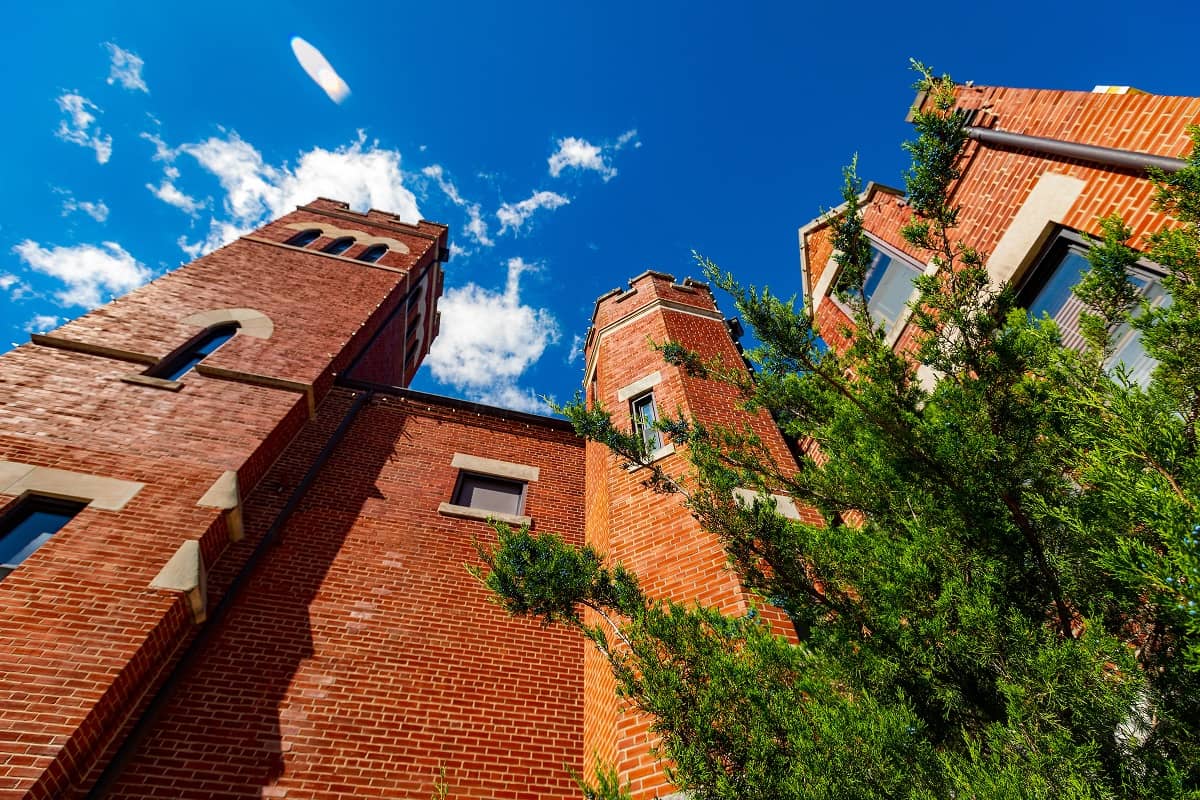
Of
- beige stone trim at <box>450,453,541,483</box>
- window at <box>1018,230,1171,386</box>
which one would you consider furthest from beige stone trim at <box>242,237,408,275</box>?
window at <box>1018,230,1171,386</box>

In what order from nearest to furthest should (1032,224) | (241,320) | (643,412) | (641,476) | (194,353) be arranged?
(1032,224)
(641,476)
(194,353)
(241,320)
(643,412)

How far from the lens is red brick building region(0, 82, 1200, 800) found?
459cm

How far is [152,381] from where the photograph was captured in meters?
7.02

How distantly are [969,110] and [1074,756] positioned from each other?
303 inches

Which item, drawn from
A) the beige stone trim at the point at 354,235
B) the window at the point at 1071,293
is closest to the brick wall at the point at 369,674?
the window at the point at 1071,293

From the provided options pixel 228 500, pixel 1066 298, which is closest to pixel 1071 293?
pixel 1066 298

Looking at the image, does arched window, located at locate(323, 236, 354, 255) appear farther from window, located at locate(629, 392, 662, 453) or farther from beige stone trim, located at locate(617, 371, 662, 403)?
window, located at locate(629, 392, 662, 453)

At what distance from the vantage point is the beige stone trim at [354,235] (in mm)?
13773

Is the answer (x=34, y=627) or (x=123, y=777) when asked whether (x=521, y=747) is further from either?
(x=34, y=627)

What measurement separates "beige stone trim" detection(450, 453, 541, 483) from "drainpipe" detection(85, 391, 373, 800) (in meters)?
2.02

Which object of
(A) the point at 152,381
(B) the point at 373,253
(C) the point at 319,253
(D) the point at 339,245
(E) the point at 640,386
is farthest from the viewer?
(B) the point at 373,253

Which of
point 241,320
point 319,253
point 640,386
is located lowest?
point 640,386

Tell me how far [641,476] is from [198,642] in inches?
220

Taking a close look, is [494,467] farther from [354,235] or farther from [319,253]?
[354,235]
